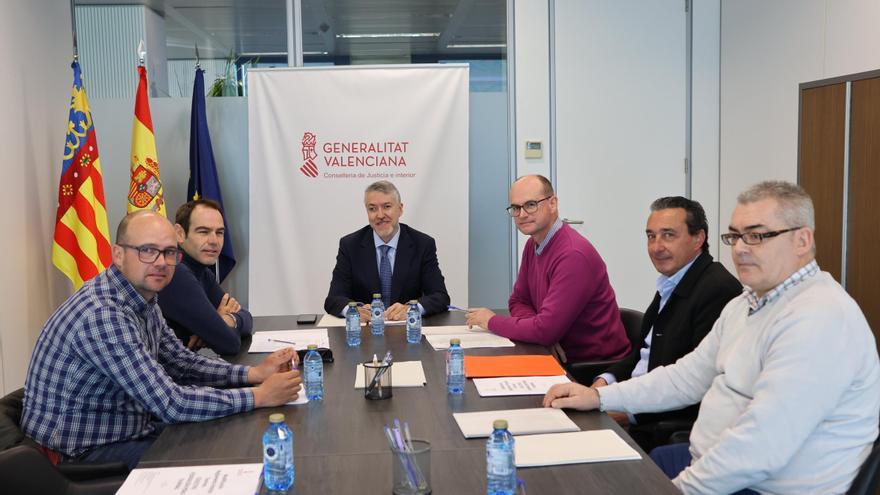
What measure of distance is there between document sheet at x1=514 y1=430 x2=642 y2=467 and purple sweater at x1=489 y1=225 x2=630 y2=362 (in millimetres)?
1124

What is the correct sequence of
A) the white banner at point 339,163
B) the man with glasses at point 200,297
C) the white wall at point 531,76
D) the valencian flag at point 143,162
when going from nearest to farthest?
the man with glasses at point 200,297, the valencian flag at point 143,162, the white banner at point 339,163, the white wall at point 531,76

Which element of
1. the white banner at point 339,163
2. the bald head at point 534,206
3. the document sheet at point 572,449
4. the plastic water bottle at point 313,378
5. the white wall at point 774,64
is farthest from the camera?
the white banner at point 339,163

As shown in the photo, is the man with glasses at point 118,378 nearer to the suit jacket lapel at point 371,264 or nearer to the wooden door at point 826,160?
the suit jacket lapel at point 371,264

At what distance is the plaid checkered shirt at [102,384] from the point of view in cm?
204

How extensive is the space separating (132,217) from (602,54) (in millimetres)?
4016

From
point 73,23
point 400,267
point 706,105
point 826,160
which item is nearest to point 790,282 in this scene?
point 400,267

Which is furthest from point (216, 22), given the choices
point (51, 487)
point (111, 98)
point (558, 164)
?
point (51, 487)

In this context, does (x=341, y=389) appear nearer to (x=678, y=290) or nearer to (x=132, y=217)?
(x=132, y=217)

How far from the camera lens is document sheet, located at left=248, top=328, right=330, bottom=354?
9.88ft

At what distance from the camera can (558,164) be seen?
5.47 metres

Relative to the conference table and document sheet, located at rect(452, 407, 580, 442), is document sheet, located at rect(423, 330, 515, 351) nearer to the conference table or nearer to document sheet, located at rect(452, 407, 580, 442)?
the conference table

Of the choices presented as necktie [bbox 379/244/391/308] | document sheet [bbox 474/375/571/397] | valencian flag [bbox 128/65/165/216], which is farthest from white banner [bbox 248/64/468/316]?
document sheet [bbox 474/375/571/397]

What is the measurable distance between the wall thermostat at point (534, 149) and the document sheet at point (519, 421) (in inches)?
139

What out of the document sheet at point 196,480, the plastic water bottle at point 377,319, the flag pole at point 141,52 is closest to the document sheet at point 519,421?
the document sheet at point 196,480
